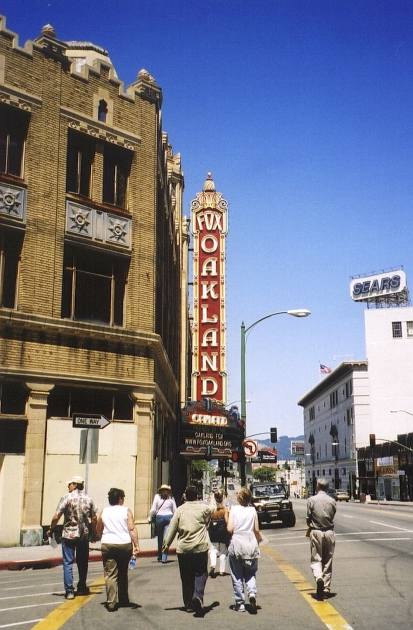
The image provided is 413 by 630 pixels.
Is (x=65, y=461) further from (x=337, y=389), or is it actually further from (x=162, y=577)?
(x=337, y=389)

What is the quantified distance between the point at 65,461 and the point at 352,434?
85.4 m

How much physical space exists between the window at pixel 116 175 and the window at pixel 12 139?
10.0 feet

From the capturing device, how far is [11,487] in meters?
19.0

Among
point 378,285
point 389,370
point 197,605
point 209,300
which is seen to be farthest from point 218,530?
point 378,285

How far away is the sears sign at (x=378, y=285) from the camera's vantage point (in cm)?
10231

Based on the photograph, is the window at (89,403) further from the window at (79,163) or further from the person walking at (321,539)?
the person walking at (321,539)

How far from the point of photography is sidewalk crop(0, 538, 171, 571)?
1520 centimetres

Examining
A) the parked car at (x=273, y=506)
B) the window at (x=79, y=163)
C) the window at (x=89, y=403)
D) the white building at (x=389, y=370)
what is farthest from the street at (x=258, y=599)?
the white building at (x=389, y=370)

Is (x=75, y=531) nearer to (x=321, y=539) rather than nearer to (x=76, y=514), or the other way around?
(x=76, y=514)

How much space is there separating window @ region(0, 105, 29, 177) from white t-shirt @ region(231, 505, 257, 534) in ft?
47.6

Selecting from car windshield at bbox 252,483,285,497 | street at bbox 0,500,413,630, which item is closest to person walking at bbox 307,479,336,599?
street at bbox 0,500,413,630

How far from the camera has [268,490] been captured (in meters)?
29.1

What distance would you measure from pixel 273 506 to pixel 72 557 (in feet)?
61.3

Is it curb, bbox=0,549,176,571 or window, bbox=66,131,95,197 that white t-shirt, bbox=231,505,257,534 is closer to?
curb, bbox=0,549,176,571
